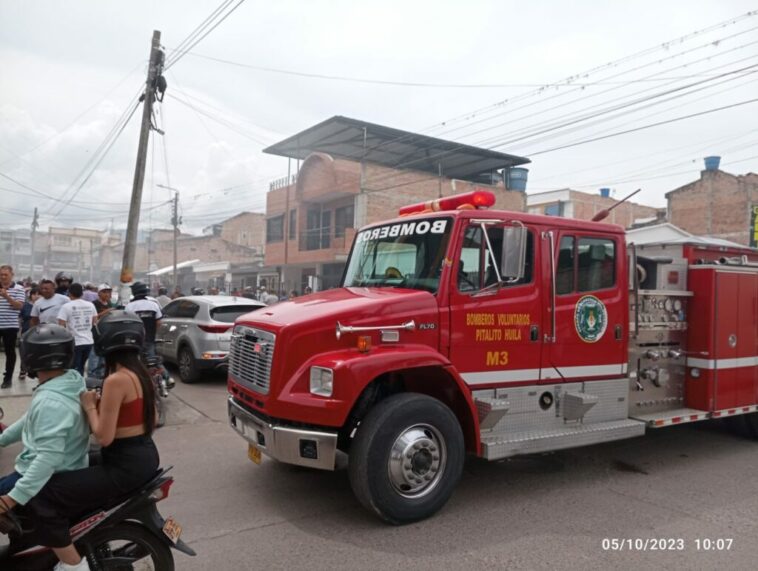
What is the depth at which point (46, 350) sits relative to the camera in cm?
262

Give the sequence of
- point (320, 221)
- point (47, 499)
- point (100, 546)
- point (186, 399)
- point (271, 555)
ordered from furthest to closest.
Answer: point (320, 221)
point (186, 399)
point (271, 555)
point (100, 546)
point (47, 499)

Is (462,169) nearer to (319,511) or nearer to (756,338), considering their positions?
(756,338)

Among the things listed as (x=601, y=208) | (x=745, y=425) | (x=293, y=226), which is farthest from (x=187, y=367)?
(x=601, y=208)

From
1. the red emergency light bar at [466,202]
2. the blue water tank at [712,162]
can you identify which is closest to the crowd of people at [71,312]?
the red emergency light bar at [466,202]

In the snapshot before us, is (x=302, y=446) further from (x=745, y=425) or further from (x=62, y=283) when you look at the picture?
(x=62, y=283)

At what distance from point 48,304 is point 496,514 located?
23.5ft

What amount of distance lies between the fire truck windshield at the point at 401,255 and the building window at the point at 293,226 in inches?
994

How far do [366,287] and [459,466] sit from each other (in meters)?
1.80

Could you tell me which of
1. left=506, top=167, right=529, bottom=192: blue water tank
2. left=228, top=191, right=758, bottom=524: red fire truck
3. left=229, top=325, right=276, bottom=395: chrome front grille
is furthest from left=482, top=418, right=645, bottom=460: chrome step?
left=506, top=167, right=529, bottom=192: blue water tank

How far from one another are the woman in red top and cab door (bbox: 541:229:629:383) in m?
3.41

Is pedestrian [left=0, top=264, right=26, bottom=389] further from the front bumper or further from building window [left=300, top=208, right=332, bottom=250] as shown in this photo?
building window [left=300, top=208, right=332, bottom=250]

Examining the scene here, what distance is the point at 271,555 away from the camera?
356cm

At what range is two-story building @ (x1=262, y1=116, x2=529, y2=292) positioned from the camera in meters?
25.8

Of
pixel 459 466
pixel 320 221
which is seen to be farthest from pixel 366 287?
pixel 320 221
